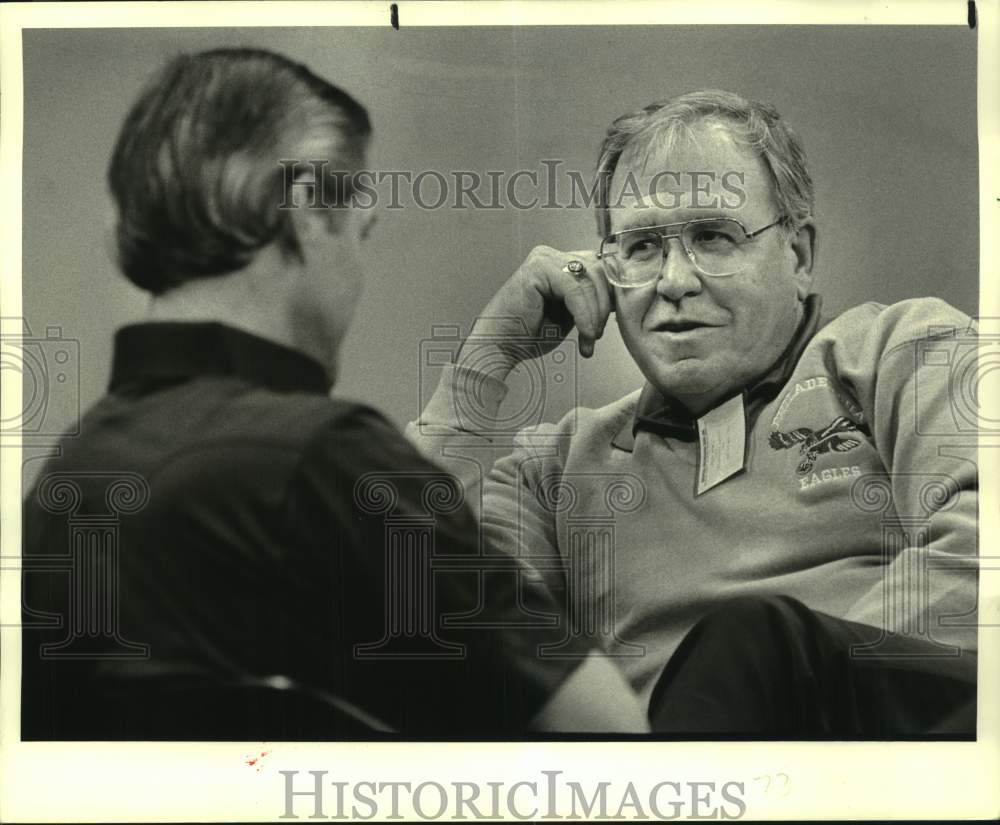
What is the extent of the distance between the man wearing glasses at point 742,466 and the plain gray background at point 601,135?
8 cm

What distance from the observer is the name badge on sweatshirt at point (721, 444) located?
3.67m

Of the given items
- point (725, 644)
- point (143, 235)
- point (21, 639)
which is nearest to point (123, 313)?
point (143, 235)

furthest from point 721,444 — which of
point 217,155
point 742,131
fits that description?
point 217,155

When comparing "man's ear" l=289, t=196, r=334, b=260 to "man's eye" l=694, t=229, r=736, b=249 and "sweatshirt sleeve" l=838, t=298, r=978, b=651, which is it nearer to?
"man's eye" l=694, t=229, r=736, b=249

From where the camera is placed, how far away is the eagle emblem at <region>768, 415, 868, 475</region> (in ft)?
12.0

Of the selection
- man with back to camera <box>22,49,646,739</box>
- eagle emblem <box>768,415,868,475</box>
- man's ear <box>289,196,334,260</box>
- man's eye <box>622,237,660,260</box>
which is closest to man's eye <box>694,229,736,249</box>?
man's eye <box>622,237,660,260</box>

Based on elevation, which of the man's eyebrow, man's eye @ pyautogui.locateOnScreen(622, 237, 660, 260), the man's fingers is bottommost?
the man's fingers

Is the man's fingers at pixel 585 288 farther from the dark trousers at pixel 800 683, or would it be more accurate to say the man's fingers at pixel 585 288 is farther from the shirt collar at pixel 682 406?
the dark trousers at pixel 800 683

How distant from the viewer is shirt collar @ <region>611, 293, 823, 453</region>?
3693 mm

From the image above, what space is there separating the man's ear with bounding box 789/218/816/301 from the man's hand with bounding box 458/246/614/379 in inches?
24.2

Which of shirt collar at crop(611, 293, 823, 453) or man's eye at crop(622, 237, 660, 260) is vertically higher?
man's eye at crop(622, 237, 660, 260)

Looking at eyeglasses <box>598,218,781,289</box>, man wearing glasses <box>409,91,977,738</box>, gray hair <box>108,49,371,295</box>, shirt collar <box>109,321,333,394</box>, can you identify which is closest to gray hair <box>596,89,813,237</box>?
man wearing glasses <box>409,91,977,738</box>

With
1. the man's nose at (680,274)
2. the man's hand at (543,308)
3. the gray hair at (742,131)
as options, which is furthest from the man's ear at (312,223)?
the man's nose at (680,274)

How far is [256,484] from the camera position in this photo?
367cm
